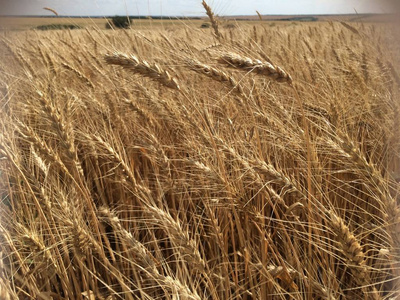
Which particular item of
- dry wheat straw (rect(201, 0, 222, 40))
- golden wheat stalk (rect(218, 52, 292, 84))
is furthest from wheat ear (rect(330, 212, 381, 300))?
dry wheat straw (rect(201, 0, 222, 40))

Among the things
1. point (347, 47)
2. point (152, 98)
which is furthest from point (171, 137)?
point (347, 47)

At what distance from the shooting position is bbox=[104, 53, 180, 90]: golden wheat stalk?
3.47ft

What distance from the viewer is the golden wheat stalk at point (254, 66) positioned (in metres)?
1.05

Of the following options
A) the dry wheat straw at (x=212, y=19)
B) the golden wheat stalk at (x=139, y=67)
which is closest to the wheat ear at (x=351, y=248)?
the golden wheat stalk at (x=139, y=67)

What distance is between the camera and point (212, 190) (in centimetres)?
137

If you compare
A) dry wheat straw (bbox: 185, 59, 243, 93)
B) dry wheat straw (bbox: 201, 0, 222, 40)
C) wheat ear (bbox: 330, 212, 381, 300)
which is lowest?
wheat ear (bbox: 330, 212, 381, 300)

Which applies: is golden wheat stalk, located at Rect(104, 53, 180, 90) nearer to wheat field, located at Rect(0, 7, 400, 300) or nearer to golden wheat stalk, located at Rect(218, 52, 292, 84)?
wheat field, located at Rect(0, 7, 400, 300)

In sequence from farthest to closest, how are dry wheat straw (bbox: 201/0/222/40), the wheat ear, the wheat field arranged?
dry wheat straw (bbox: 201/0/222/40), the wheat field, the wheat ear

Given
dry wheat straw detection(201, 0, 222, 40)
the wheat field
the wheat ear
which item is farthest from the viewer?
dry wheat straw detection(201, 0, 222, 40)

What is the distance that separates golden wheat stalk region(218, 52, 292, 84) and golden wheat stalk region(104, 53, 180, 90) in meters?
0.17

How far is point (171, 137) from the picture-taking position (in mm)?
1688

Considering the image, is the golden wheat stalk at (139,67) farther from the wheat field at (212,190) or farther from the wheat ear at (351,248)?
the wheat ear at (351,248)

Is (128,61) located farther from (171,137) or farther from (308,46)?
(308,46)

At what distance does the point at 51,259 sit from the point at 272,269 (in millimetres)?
683
